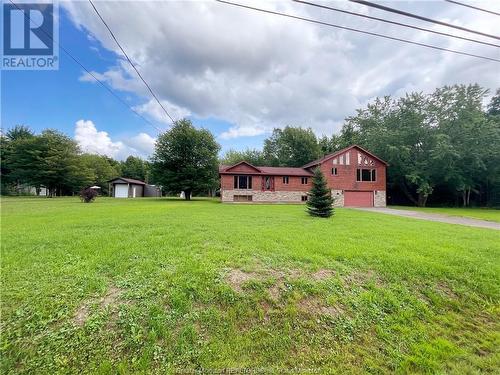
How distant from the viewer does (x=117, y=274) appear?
4.19 m

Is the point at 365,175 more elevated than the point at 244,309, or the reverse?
the point at 365,175

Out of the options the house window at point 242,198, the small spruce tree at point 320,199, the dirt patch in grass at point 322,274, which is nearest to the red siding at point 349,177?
the house window at point 242,198

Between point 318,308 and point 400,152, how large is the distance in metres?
29.2

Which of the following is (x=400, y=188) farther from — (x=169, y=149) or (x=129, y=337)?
(x=129, y=337)

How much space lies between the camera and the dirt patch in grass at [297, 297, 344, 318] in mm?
3531

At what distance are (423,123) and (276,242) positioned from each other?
30311mm

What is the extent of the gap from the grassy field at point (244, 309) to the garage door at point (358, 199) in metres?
21.4

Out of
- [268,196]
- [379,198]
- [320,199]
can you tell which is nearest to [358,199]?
[379,198]

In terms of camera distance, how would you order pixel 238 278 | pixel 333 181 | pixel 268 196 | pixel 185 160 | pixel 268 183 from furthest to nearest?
pixel 185 160, pixel 268 183, pixel 268 196, pixel 333 181, pixel 238 278

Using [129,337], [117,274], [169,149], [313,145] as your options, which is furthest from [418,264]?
[313,145]

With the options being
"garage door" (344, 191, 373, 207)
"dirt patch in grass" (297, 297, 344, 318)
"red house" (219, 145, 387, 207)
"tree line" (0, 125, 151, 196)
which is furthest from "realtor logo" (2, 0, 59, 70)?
"tree line" (0, 125, 151, 196)

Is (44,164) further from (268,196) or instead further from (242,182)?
(268,196)

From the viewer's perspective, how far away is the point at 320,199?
13039mm

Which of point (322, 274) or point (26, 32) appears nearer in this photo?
point (322, 274)
